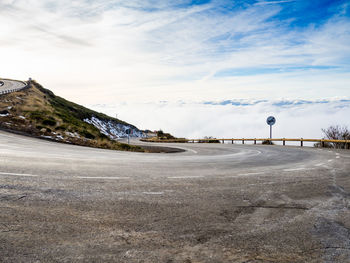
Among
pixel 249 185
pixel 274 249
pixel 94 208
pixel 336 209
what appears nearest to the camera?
pixel 274 249

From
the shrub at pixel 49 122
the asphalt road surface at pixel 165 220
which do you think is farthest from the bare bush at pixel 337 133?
the asphalt road surface at pixel 165 220

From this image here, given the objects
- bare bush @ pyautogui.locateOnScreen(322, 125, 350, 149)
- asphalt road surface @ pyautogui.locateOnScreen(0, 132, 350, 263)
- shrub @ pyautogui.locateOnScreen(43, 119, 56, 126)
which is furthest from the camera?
bare bush @ pyautogui.locateOnScreen(322, 125, 350, 149)

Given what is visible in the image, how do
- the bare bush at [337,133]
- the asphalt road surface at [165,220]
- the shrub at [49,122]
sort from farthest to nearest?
1. the bare bush at [337,133]
2. the shrub at [49,122]
3. the asphalt road surface at [165,220]

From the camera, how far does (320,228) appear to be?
3.88 meters

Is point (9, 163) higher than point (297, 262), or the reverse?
point (9, 163)

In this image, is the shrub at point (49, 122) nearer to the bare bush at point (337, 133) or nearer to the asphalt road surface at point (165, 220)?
the asphalt road surface at point (165, 220)

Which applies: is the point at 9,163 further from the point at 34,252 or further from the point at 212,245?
Answer: the point at 212,245

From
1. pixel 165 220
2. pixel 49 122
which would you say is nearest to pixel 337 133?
pixel 49 122

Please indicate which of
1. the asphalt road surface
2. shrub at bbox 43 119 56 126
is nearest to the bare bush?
shrub at bbox 43 119 56 126

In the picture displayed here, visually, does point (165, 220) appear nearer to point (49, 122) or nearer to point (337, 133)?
point (49, 122)

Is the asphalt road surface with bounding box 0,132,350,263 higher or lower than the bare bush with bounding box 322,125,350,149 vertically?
lower

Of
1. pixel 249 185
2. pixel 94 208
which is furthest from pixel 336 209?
pixel 94 208

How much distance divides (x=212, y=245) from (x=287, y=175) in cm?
605

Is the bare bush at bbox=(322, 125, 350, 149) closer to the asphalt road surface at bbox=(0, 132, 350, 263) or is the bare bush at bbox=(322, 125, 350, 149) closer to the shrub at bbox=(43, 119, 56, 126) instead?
the shrub at bbox=(43, 119, 56, 126)
